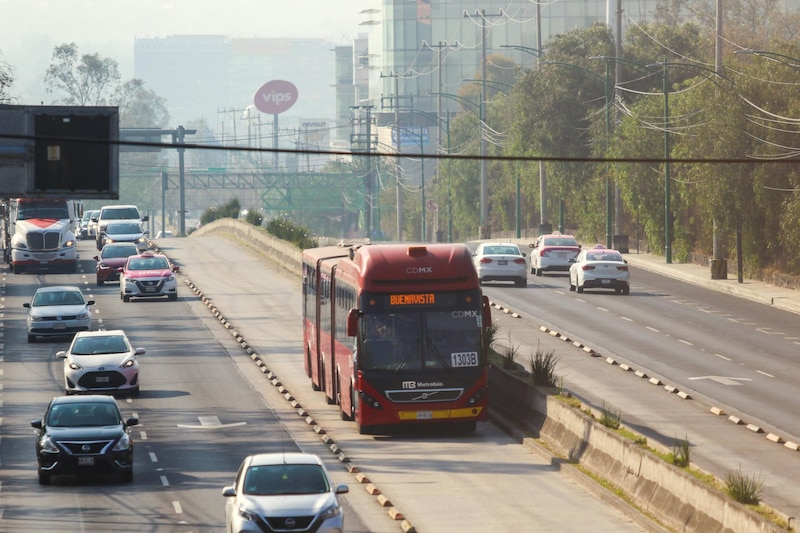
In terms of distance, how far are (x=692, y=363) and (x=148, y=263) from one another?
26.5 meters

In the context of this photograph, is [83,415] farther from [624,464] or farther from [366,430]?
[624,464]

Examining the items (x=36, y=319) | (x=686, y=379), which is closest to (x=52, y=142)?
(x=686, y=379)

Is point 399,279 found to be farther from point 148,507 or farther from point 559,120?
point 559,120

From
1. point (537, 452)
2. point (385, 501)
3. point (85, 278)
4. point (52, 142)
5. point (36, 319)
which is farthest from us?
point (85, 278)

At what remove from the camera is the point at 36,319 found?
168 feet

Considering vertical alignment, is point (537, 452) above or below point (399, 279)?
below

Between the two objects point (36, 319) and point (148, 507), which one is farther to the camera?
point (36, 319)

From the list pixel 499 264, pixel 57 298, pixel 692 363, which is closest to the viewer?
pixel 692 363

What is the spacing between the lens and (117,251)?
69250 millimetres

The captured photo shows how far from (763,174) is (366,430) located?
3559cm

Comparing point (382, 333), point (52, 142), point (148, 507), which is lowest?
point (148, 507)

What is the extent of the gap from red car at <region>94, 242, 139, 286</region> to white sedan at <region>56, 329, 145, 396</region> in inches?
1090

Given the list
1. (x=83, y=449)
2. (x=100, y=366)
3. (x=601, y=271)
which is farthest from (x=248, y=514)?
(x=601, y=271)

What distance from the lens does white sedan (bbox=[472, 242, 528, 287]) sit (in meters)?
63.8
